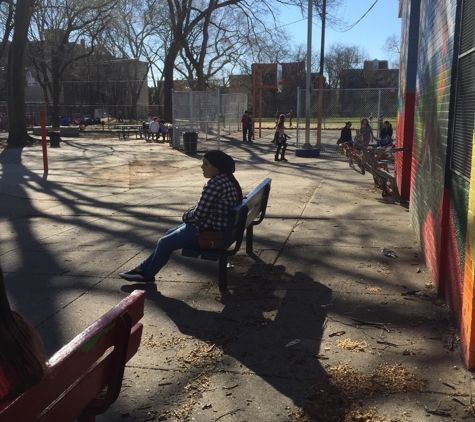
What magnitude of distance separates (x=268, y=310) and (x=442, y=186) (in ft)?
6.19

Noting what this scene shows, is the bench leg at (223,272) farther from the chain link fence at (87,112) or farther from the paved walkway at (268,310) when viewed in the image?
the chain link fence at (87,112)

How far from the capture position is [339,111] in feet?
89.7

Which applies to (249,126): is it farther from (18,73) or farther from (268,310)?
(268,310)

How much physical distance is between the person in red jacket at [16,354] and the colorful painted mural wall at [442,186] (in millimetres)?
2736

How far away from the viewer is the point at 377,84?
211 ft

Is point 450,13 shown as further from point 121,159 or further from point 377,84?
point 377,84

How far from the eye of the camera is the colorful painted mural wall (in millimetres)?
3730

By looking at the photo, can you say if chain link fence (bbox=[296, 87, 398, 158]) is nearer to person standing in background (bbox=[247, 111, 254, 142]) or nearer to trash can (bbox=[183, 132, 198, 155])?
person standing in background (bbox=[247, 111, 254, 142])

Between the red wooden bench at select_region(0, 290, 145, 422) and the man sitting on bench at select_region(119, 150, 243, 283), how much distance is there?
239 centimetres

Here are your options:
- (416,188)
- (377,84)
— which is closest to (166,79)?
(416,188)

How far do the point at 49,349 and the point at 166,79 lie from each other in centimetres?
3172

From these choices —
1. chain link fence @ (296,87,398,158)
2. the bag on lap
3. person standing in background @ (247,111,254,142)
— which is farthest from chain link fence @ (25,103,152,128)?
the bag on lap

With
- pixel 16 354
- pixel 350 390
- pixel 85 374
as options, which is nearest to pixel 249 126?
pixel 350 390

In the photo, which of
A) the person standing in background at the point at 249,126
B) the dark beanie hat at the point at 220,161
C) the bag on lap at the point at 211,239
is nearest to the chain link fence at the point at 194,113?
the person standing in background at the point at 249,126
